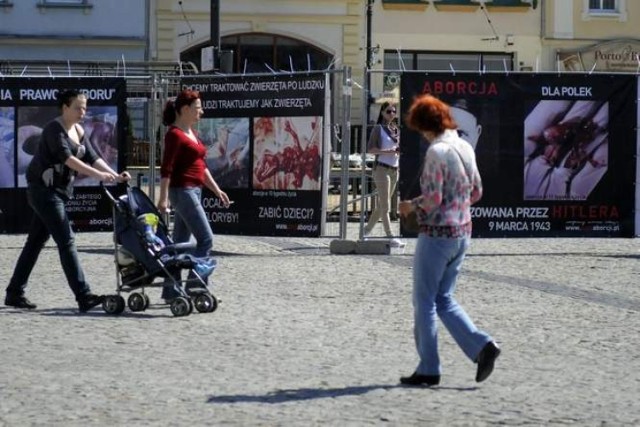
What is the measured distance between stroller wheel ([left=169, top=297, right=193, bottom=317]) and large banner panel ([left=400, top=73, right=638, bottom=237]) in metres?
5.91

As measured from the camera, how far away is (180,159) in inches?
466

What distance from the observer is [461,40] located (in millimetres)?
43812

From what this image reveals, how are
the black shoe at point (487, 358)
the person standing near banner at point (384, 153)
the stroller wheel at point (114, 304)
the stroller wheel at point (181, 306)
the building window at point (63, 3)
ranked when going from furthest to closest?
the building window at point (63, 3)
the person standing near banner at point (384, 153)
the stroller wheel at point (114, 304)
the stroller wheel at point (181, 306)
the black shoe at point (487, 358)

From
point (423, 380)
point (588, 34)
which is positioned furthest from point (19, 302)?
point (588, 34)

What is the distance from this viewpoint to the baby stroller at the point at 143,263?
37.8 feet

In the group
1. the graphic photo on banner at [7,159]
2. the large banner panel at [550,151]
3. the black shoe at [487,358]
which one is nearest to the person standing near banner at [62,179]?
the black shoe at [487,358]

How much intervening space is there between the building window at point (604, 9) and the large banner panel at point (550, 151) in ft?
90.5

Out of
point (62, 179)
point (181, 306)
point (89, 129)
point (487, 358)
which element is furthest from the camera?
point (89, 129)

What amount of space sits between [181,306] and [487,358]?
11.7 feet

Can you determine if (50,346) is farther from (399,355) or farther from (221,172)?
(221,172)

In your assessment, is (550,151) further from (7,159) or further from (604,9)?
(604,9)

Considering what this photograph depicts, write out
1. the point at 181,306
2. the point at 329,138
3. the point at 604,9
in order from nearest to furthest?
the point at 181,306 < the point at 329,138 < the point at 604,9

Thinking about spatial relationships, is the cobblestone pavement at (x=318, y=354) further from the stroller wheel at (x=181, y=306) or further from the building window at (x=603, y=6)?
the building window at (x=603, y=6)

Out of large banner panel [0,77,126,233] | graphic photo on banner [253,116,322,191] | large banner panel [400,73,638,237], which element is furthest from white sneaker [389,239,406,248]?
large banner panel [0,77,126,233]
